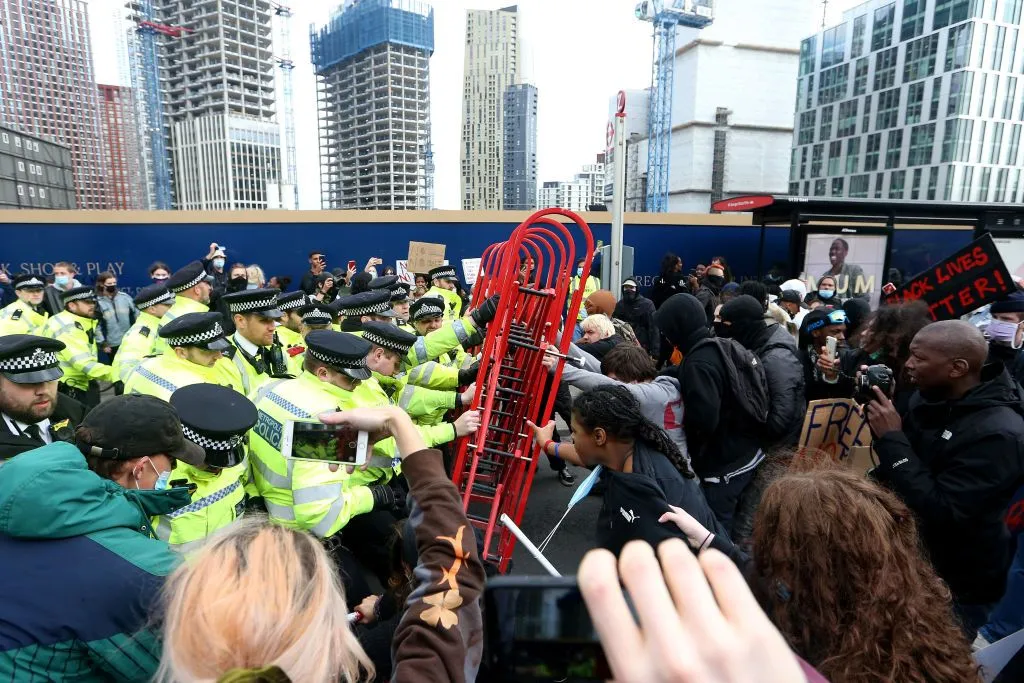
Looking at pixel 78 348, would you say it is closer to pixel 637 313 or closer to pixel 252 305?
pixel 252 305

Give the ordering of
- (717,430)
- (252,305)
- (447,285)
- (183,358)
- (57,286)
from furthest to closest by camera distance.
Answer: (57,286) → (447,285) → (252,305) → (183,358) → (717,430)

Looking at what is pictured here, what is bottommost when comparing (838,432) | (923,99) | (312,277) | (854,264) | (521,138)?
(838,432)

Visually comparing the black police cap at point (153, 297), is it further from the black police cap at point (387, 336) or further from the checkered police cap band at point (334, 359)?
the checkered police cap band at point (334, 359)

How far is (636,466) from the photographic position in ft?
6.87

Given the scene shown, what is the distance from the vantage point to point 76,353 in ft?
16.6

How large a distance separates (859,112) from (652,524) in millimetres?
67112

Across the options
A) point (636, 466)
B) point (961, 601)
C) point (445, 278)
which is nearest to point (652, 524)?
point (636, 466)

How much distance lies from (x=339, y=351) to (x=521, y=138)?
4554 inches

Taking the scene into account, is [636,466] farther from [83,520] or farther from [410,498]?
Answer: [83,520]

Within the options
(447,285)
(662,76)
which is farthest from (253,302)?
(662,76)

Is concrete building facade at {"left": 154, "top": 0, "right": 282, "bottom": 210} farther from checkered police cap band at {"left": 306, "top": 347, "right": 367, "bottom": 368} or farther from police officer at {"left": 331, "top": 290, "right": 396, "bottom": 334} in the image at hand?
checkered police cap band at {"left": 306, "top": 347, "right": 367, "bottom": 368}

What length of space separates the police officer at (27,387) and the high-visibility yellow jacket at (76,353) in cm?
206

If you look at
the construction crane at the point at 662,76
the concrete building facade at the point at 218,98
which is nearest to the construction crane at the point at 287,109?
the concrete building facade at the point at 218,98

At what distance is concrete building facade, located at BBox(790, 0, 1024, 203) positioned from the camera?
1809 inches
